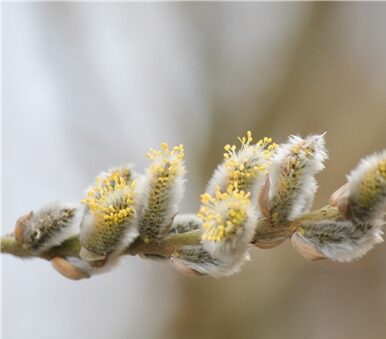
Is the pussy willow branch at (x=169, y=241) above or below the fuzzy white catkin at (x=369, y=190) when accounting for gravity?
below

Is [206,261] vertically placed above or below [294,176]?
below

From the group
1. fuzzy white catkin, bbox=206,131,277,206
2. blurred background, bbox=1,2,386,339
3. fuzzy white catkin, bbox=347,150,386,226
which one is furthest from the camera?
blurred background, bbox=1,2,386,339

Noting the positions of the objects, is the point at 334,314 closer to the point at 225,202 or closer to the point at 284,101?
the point at 284,101

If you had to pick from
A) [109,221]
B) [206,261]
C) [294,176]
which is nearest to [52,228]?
[109,221]

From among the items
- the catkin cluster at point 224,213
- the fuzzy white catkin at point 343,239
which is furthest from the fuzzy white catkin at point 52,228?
the fuzzy white catkin at point 343,239

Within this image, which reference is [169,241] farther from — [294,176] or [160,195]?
[294,176]

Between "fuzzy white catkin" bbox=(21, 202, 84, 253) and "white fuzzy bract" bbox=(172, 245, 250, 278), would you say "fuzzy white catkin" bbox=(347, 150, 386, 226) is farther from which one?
"fuzzy white catkin" bbox=(21, 202, 84, 253)

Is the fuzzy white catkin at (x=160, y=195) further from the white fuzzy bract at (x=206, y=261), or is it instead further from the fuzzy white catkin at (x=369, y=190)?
the fuzzy white catkin at (x=369, y=190)

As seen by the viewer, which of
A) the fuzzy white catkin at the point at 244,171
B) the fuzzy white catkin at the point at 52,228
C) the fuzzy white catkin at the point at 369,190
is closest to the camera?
the fuzzy white catkin at the point at 369,190

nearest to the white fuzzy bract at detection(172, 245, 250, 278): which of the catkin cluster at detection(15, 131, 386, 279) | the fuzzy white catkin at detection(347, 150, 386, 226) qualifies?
the catkin cluster at detection(15, 131, 386, 279)
